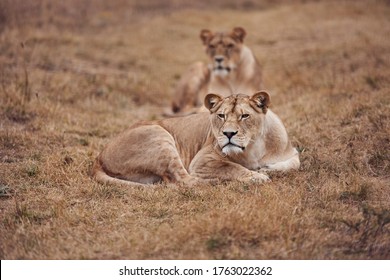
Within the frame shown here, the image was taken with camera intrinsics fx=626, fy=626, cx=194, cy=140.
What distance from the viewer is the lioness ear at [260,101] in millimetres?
5789

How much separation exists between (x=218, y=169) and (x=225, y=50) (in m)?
4.04

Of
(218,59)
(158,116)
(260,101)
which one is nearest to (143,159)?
(260,101)

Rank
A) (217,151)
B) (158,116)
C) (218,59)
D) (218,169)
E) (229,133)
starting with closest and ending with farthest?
1. (229,133)
2. (218,169)
3. (217,151)
4. (218,59)
5. (158,116)

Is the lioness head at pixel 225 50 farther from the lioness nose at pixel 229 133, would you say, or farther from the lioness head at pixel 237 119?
the lioness nose at pixel 229 133

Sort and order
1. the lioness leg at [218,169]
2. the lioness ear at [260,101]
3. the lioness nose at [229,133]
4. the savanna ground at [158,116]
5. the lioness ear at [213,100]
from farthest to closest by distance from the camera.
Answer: the lioness ear at [213,100]
the lioness ear at [260,101]
the lioness leg at [218,169]
the lioness nose at [229,133]
the savanna ground at [158,116]

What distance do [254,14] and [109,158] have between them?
1441cm

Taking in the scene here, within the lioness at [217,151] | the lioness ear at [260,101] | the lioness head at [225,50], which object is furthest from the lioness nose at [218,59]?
the lioness ear at [260,101]

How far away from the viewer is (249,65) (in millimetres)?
9742

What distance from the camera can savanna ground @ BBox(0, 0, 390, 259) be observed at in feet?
14.6

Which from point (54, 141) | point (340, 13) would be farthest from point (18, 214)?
point (340, 13)

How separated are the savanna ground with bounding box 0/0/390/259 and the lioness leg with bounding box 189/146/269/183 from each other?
15cm

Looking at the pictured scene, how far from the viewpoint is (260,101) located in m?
5.85

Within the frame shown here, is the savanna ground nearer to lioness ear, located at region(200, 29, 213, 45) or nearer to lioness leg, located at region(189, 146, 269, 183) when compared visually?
lioness leg, located at region(189, 146, 269, 183)

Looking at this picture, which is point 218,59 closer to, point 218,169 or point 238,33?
point 238,33
